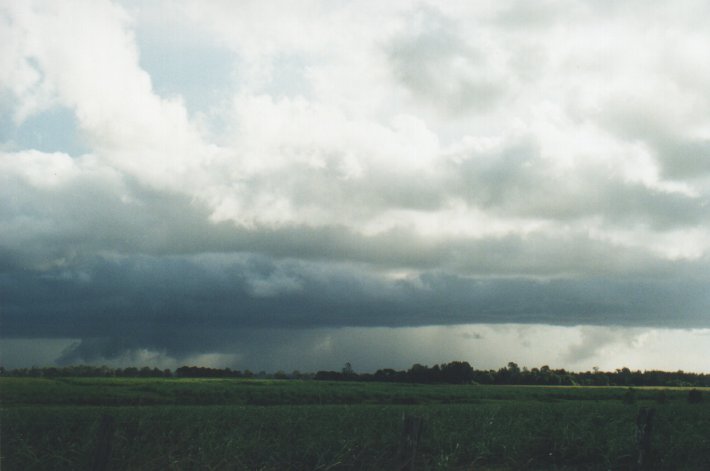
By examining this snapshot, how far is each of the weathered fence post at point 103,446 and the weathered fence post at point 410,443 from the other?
5.46 m

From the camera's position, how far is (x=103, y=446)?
10.5 meters

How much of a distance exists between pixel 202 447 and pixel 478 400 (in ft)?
157

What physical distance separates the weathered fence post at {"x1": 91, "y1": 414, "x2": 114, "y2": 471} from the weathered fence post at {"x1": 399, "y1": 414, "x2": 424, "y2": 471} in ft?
17.9

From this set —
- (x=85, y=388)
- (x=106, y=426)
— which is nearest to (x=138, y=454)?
(x=106, y=426)

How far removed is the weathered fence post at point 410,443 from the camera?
460 inches

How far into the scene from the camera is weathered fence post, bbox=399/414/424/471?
1168 cm

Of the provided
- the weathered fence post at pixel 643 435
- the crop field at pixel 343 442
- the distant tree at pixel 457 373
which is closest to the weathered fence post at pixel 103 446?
the crop field at pixel 343 442

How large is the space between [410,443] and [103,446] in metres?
5.67

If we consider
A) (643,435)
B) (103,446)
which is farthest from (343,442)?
(643,435)

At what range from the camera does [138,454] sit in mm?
14742

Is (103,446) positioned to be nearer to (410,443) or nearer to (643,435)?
(410,443)

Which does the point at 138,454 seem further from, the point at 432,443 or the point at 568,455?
the point at 568,455

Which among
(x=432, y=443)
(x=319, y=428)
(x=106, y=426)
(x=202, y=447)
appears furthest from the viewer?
(x=319, y=428)

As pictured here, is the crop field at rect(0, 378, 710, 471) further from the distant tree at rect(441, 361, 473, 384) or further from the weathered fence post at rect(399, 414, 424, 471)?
the distant tree at rect(441, 361, 473, 384)
